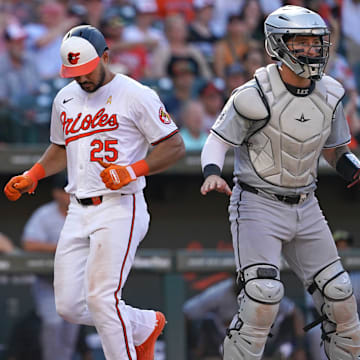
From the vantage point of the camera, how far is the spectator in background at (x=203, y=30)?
9.04 meters

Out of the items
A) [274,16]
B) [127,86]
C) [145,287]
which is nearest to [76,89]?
[127,86]

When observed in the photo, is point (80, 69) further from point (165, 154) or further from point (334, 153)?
point (334, 153)

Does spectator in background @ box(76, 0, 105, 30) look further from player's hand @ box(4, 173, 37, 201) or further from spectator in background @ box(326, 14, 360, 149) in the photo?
player's hand @ box(4, 173, 37, 201)

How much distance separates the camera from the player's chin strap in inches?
A: 169

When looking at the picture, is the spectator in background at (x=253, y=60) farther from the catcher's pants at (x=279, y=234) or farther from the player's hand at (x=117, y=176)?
the player's hand at (x=117, y=176)

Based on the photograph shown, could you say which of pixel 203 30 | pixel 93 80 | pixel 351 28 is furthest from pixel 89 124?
pixel 351 28

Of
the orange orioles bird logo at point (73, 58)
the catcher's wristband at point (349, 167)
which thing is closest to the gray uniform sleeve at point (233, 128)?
the catcher's wristband at point (349, 167)

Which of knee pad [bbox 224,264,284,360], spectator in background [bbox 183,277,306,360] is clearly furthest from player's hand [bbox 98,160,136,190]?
spectator in background [bbox 183,277,306,360]

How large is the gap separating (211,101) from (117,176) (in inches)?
165

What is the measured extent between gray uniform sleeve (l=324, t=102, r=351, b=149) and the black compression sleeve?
697 millimetres

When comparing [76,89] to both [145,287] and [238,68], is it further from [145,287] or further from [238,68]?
[238,68]

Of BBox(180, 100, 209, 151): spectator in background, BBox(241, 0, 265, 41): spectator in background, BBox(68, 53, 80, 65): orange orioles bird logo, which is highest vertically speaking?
BBox(68, 53, 80, 65): orange orioles bird logo

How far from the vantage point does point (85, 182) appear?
453 centimetres

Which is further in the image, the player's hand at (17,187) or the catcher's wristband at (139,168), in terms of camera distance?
the player's hand at (17,187)
